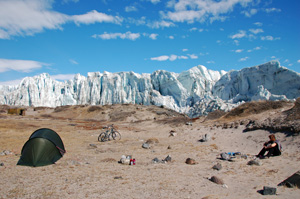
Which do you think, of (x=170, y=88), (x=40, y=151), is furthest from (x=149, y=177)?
(x=170, y=88)

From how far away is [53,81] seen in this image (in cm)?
13588

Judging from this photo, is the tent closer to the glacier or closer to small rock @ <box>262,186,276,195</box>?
small rock @ <box>262,186,276,195</box>

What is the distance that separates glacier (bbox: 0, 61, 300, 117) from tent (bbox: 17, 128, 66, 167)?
5647cm

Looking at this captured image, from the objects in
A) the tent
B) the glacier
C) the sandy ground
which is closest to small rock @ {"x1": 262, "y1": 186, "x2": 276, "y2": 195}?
the sandy ground

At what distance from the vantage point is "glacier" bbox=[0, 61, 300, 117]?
2635 inches

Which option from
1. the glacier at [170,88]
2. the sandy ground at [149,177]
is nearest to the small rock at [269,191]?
the sandy ground at [149,177]

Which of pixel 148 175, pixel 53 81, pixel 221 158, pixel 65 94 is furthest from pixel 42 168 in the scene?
pixel 53 81

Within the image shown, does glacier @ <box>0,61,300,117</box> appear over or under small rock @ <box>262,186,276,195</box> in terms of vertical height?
over

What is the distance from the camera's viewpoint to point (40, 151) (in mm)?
12016

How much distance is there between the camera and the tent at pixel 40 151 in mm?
11695

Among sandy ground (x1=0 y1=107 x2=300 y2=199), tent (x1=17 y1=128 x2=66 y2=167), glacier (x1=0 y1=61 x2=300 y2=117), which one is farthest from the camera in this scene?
glacier (x1=0 y1=61 x2=300 y2=117)

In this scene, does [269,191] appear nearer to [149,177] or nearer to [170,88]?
[149,177]

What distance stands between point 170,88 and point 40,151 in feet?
336

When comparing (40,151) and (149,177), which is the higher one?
(40,151)
